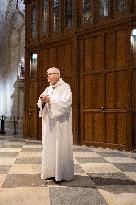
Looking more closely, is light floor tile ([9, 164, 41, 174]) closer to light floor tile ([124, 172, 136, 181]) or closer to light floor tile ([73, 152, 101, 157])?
light floor tile ([124, 172, 136, 181])

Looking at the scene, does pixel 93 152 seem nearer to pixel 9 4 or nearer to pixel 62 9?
pixel 62 9

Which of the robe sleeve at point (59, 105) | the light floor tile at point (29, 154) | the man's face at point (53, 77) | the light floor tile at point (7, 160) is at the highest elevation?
the man's face at point (53, 77)

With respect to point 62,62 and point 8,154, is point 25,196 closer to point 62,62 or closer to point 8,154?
point 8,154

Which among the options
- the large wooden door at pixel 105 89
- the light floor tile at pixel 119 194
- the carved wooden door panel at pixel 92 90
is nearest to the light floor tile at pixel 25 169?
the light floor tile at pixel 119 194

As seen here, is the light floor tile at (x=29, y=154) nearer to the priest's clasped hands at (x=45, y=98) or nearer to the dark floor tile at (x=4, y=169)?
the dark floor tile at (x=4, y=169)

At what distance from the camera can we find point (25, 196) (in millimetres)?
4938

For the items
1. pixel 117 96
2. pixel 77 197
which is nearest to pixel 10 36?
pixel 117 96

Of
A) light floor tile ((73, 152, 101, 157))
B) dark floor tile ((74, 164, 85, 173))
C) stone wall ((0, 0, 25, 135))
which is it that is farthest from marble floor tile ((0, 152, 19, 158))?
stone wall ((0, 0, 25, 135))

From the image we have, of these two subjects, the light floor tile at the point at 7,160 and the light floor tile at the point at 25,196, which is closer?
Result: the light floor tile at the point at 25,196

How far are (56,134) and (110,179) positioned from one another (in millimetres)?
1221

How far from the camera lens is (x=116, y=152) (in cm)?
995

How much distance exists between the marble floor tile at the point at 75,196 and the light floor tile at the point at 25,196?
10 cm

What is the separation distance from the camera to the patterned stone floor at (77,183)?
4.78 m

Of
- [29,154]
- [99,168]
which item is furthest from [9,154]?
[99,168]
